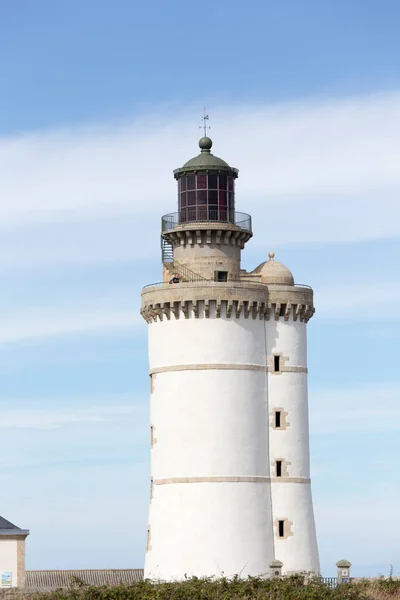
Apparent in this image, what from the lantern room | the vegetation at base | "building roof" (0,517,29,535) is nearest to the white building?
"building roof" (0,517,29,535)

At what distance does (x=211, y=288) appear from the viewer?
71312 millimetres

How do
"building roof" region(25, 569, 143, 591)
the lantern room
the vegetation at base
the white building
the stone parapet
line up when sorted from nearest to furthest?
1. the vegetation at base
2. the stone parapet
3. the lantern room
4. the white building
5. "building roof" region(25, 569, 143, 591)

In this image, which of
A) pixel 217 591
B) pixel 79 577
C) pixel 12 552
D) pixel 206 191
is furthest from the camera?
pixel 79 577

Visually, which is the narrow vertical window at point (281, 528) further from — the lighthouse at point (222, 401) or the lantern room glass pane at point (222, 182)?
the lantern room glass pane at point (222, 182)

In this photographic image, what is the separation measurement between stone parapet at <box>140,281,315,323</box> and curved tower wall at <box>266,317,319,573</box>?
0.77 meters

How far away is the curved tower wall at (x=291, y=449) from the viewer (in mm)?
71500

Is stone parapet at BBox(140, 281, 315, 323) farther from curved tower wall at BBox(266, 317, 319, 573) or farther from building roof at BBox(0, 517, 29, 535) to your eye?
building roof at BBox(0, 517, 29, 535)

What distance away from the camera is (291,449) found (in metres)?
72.5

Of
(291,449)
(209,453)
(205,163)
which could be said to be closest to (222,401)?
(209,453)

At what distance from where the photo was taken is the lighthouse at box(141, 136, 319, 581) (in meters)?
70.0

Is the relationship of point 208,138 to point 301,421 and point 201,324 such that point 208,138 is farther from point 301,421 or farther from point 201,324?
point 301,421

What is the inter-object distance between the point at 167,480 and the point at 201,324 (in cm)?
714

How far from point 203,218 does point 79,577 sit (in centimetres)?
1871

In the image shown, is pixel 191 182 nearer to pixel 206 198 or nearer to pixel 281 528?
pixel 206 198
